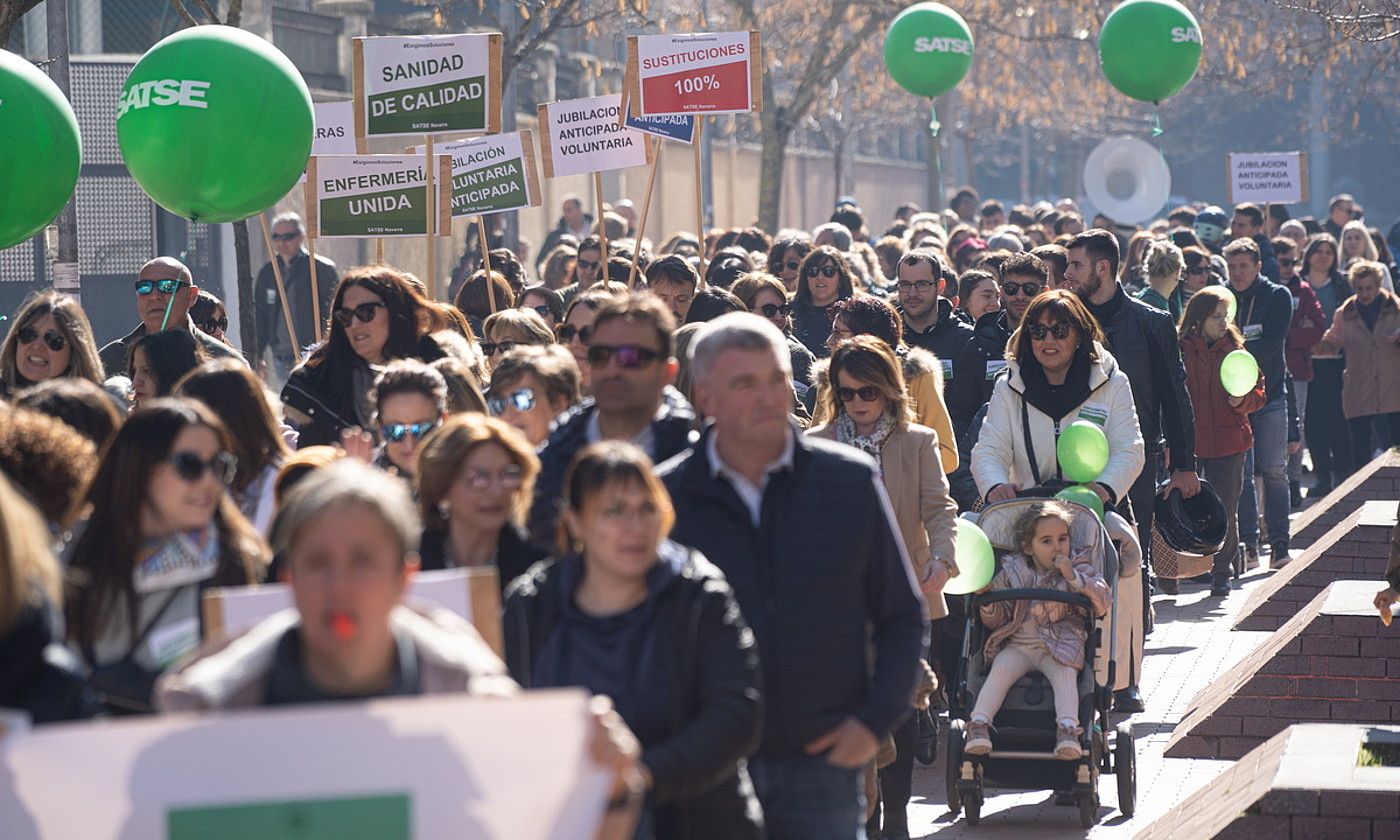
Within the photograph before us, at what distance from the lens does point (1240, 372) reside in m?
13.0

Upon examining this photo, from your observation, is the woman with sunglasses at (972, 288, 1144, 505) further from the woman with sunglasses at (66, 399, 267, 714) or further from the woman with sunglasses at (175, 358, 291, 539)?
the woman with sunglasses at (66, 399, 267, 714)

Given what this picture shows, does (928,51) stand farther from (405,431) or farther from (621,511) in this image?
(621,511)

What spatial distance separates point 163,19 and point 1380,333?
12.0 meters

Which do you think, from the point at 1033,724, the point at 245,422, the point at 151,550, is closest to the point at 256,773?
the point at 151,550

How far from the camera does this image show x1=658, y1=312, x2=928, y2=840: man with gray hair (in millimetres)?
5082

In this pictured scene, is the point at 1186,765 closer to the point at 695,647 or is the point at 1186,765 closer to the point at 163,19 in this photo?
the point at 695,647

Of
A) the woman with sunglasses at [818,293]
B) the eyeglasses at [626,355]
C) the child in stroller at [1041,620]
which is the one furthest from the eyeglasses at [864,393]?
the woman with sunglasses at [818,293]

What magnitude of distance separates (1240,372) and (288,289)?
6959 millimetres

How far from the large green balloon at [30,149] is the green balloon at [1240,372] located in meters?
6.80

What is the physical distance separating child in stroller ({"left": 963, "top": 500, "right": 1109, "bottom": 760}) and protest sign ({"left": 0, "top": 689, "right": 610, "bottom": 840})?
5023 mm

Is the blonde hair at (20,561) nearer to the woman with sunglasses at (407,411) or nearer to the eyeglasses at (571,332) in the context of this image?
the woman with sunglasses at (407,411)

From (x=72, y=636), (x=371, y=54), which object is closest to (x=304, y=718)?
(x=72, y=636)

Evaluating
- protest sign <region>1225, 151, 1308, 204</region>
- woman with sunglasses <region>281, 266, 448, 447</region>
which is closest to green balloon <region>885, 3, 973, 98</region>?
protest sign <region>1225, 151, 1308, 204</region>

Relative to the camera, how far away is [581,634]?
181 inches
